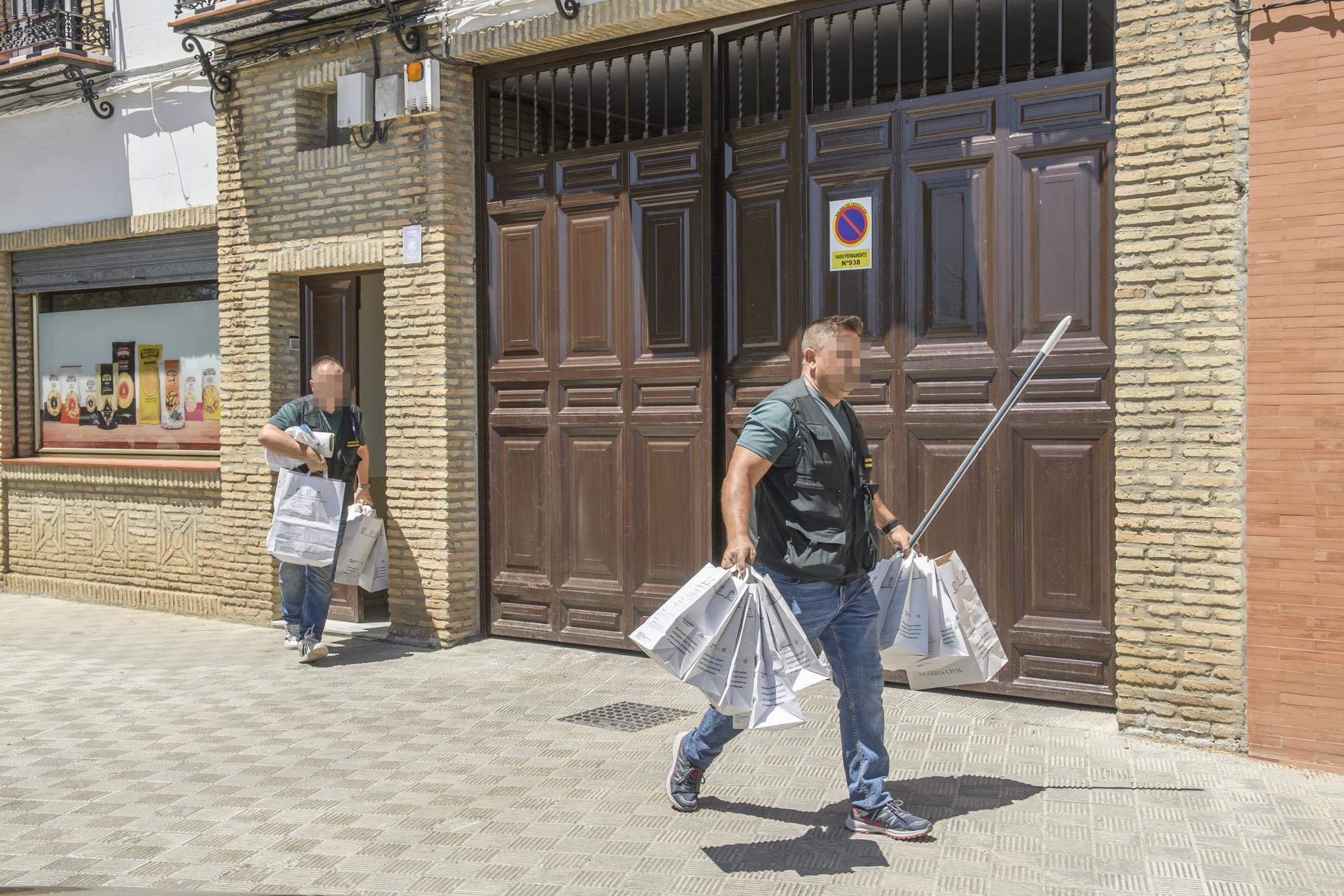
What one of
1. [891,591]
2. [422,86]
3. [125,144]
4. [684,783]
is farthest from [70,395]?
[891,591]

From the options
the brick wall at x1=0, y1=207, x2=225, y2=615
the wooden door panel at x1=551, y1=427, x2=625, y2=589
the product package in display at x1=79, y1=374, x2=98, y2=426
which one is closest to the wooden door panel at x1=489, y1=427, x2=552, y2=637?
the wooden door panel at x1=551, y1=427, x2=625, y2=589

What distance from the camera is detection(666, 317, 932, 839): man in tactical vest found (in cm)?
481

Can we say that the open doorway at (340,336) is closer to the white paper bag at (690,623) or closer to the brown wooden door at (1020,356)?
the brown wooden door at (1020,356)

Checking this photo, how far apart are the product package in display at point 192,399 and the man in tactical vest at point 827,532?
7.21 m

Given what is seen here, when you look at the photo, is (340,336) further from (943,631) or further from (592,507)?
(943,631)

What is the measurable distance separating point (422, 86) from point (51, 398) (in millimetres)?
5774

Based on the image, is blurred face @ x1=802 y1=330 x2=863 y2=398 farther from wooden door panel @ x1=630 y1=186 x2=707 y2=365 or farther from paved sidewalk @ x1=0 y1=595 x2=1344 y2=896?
wooden door panel @ x1=630 y1=186 x2=707 y2=365

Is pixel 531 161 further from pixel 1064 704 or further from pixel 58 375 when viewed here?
pixel 58 375

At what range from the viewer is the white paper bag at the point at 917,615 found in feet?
17.2

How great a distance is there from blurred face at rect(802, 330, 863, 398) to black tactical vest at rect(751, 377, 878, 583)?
0.08 meters

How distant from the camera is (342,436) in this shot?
8.58 metres

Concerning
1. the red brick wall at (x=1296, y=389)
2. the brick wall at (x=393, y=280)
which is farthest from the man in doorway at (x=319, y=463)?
the red brick wall at (x=1296, y=389)

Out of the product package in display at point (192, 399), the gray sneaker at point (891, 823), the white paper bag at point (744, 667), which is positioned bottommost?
the gray sneaker at point (891, 823)

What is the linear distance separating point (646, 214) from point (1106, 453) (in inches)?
130
